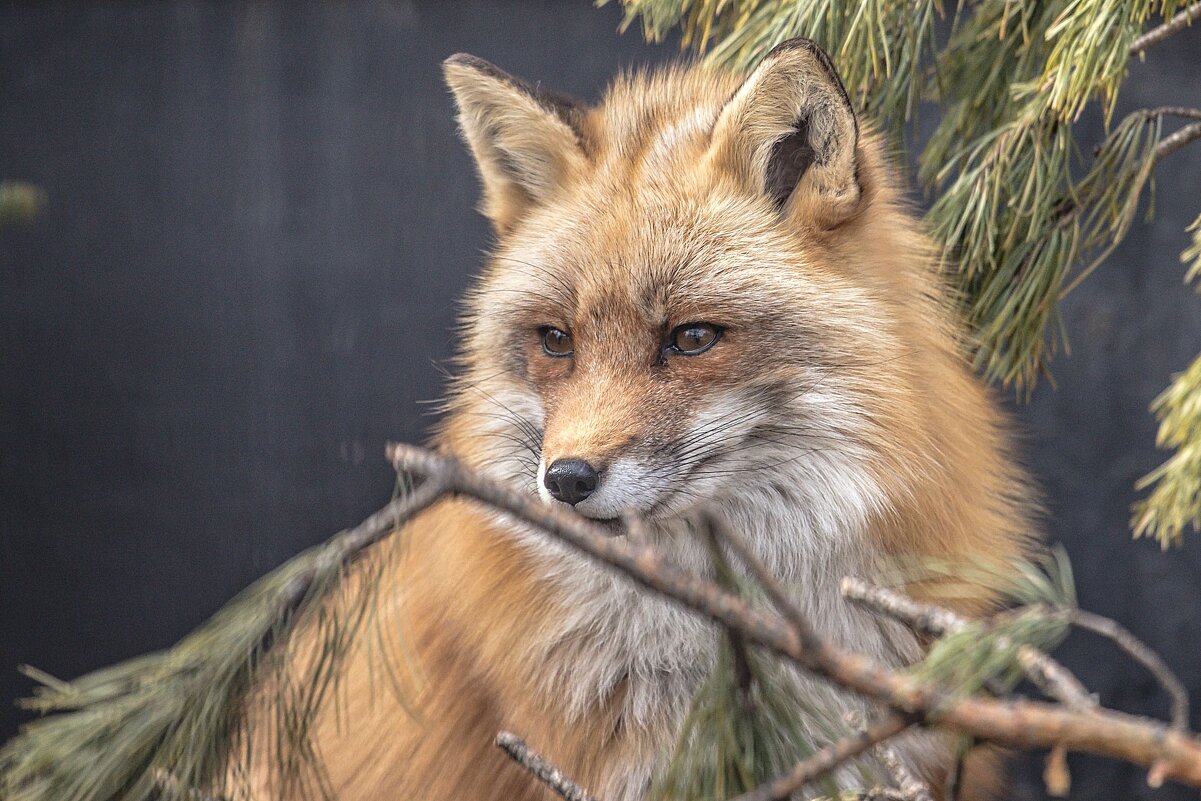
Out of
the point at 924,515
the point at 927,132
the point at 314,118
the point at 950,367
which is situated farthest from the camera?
the point at 314,118

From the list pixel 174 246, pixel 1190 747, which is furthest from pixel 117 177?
pixel 1190 747

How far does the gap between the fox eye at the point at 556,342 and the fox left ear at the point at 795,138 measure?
33 centimetres

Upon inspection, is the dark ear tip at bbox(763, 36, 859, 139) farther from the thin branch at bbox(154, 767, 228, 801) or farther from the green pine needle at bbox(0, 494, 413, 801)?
the thin branch at bbox(154, 767, 228, 801)

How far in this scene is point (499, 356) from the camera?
1.69m

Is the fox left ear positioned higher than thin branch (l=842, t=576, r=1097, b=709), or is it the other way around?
the fox left ear

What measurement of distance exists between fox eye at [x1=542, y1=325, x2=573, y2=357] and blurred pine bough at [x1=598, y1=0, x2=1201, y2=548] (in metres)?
0.56

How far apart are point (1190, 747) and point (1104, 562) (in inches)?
116

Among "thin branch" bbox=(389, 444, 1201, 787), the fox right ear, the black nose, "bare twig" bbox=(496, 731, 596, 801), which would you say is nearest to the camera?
"thin branch" bbox=(389, 444, 1201, 787)

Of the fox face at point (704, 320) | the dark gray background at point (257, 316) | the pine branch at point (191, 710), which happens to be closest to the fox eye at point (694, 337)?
the fox face at point (704, 320)

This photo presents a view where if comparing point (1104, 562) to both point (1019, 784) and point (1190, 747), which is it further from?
point (1190, 747)

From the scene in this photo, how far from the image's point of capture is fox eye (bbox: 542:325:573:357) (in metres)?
1.58

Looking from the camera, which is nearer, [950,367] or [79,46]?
[950,367]

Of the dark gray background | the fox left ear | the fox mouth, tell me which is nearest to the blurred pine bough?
the fox left ear

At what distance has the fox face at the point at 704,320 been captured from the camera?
1.42m
